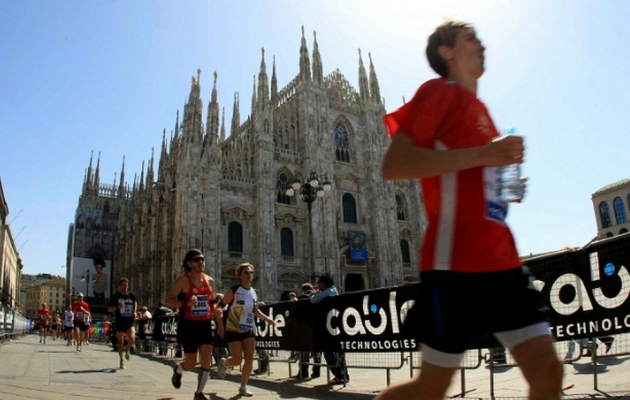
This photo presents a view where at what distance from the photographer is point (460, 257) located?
5.66 feet

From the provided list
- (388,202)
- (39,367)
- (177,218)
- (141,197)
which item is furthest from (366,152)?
(39,367)

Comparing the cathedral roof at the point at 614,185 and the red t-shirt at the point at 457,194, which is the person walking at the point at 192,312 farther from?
the cathedral roof at the point at 614,185

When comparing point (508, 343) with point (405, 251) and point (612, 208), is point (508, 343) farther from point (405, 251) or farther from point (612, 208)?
point (612, 208)

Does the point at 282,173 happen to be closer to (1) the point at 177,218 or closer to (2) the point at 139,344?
(1) the point at 177,218

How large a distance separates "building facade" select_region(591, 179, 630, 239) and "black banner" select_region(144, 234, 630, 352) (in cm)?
4372

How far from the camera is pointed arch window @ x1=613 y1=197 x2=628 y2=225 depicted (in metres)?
44.3

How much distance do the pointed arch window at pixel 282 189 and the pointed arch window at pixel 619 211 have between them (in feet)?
103

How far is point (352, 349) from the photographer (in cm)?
646

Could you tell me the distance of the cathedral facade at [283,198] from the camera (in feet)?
97.6

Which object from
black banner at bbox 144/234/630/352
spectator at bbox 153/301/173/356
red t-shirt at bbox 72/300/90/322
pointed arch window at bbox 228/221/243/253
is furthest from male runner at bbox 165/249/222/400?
pointed arch window at bbox 228/221/243/253

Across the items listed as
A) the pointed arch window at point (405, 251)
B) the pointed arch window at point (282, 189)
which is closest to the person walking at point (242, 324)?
the pointed arch window at point (282, 189)

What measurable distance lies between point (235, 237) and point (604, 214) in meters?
36.3

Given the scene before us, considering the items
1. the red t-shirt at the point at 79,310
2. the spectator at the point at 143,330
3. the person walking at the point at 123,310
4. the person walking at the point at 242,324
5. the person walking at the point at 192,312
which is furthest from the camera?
the spectator at the point at 143,330

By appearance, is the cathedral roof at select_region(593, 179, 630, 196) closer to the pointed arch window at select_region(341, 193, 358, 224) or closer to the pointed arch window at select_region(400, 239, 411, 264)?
the pointed arch window at select_region(400, 239, 411, 264)
